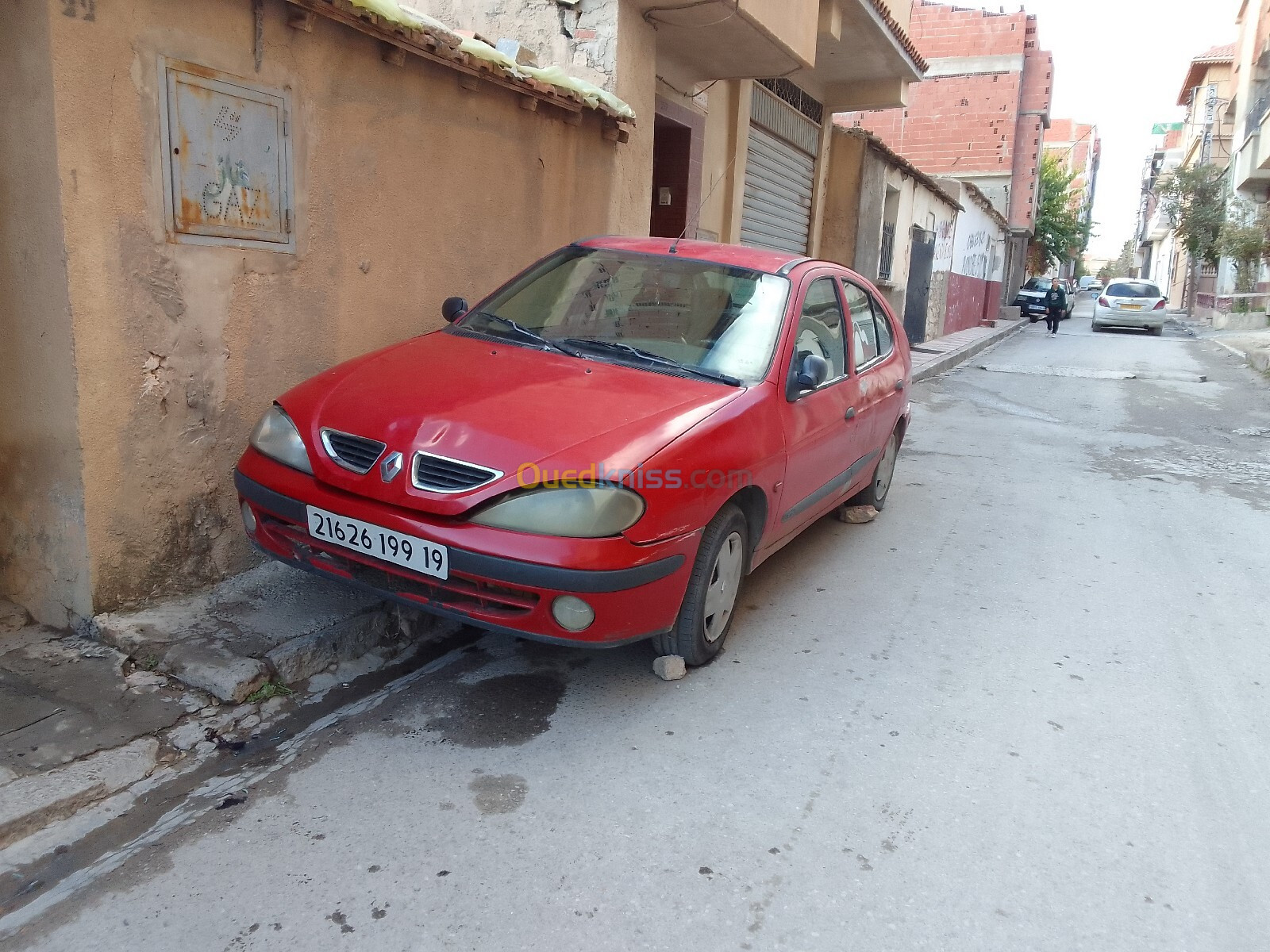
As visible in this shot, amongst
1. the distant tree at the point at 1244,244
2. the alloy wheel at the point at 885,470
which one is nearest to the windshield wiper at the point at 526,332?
the alloy wheel at the point at 885,470

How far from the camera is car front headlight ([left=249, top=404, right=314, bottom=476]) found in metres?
3.31

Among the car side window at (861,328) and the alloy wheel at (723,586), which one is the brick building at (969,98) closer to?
the car side window at (861,328)

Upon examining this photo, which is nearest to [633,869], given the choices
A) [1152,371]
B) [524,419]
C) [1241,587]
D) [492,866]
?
[492,866]

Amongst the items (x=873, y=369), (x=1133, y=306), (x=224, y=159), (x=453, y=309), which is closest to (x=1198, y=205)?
(x=1133, y=306)

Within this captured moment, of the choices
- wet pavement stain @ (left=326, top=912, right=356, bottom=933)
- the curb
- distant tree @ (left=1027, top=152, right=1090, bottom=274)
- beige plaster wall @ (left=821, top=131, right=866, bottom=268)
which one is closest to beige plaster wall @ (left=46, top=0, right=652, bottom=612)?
wet pavement stain @ (left=326, top=912, right=356, bottom=933)

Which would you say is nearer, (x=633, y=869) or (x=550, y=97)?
(x=633, y=869)

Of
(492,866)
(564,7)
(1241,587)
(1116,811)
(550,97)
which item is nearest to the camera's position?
(492,866)

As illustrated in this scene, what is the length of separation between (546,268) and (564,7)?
343cm

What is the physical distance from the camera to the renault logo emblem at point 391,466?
3.06 metres

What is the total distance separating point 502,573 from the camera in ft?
9.50

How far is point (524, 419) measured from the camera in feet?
10.5

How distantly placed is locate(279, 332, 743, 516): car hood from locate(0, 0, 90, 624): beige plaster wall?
827mm

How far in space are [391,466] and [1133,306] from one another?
96.7 feet

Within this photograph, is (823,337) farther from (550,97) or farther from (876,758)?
(550,97)
